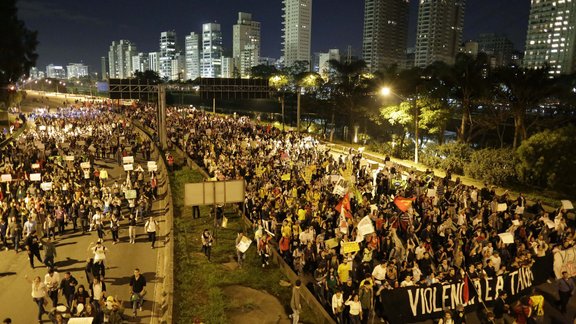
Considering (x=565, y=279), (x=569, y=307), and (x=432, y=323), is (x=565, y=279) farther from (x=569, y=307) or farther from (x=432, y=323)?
(x=432, y=323)

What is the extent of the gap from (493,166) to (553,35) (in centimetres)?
16723

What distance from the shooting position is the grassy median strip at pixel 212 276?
40.8ft

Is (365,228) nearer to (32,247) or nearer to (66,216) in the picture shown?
(32,247)

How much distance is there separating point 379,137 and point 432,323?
45.5 metres

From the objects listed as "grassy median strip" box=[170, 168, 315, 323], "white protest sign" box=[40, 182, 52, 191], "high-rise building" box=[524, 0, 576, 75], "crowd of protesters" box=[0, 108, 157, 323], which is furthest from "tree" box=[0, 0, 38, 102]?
"high-rise building" box=[524, 0, 576, 75]

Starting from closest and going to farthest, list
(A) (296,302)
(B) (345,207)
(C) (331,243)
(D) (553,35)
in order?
(A) (296,302)
(C) (331,243)
(B) (345,207)
(D) (553,35)

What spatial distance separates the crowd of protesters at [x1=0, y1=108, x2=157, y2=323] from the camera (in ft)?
38.7

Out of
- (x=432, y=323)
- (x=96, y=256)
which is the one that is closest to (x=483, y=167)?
(x=432, y=323)

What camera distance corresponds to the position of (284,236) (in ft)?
48.0

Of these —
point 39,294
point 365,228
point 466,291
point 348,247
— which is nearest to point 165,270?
point 39,294

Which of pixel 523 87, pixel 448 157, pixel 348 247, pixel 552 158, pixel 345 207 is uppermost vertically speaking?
pixel 523 87

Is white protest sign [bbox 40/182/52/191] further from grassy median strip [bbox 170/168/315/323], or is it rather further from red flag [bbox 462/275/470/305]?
red flag [bbox 462/275/470/305]

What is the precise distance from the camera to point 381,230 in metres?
15.4

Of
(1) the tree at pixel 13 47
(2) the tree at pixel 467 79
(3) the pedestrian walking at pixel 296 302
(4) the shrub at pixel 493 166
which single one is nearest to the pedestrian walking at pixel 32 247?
(3) the pedestrian walking at pixel 296 302
